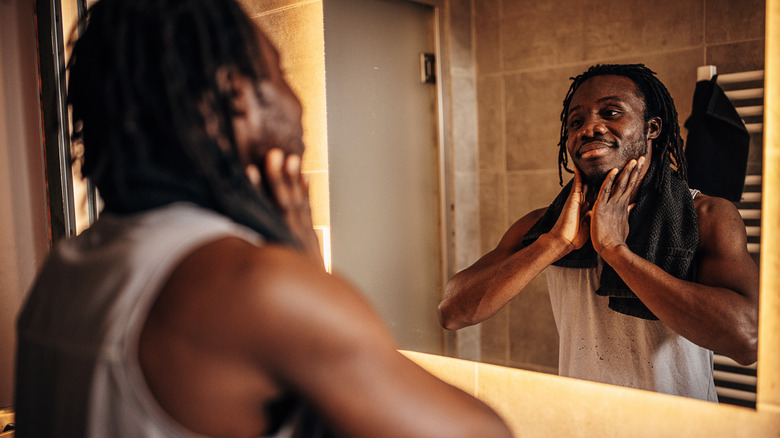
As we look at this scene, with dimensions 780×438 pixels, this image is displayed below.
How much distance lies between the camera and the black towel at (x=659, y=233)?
2.54 ft

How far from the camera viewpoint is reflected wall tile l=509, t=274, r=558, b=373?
896mm

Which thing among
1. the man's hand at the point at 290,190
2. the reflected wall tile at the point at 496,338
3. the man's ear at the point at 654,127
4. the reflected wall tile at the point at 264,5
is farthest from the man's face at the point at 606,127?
the reflected wall tile at the point at 264,5

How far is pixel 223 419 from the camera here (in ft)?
1.36

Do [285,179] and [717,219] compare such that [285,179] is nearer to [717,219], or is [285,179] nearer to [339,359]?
[339,359]

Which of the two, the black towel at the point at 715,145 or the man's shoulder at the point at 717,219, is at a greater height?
the black towel at the point at 715,145

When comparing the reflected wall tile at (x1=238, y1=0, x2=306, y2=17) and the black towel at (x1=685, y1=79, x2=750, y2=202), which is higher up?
the reflected wall tile at (x1=238, y1=0, x2=306, y2=17)

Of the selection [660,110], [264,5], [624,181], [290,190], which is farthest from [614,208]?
[264,5]

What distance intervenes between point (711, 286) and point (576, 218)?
7.7 inches

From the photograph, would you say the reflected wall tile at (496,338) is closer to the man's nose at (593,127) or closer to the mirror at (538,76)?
the mirror at (538,76)

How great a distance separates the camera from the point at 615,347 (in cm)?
83

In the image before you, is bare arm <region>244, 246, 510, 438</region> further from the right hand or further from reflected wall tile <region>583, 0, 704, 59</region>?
reflected wall tile <region>583, 0, 704, 59</region>

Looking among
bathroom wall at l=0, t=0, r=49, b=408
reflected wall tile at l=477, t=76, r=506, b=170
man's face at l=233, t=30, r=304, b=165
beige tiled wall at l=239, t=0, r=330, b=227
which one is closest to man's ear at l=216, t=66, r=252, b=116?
man's face at l=233, t=30, r=304, b=165

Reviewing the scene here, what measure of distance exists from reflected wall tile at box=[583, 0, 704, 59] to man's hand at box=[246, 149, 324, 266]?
1.67 feet

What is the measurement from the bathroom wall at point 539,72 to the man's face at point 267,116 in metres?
0.49
